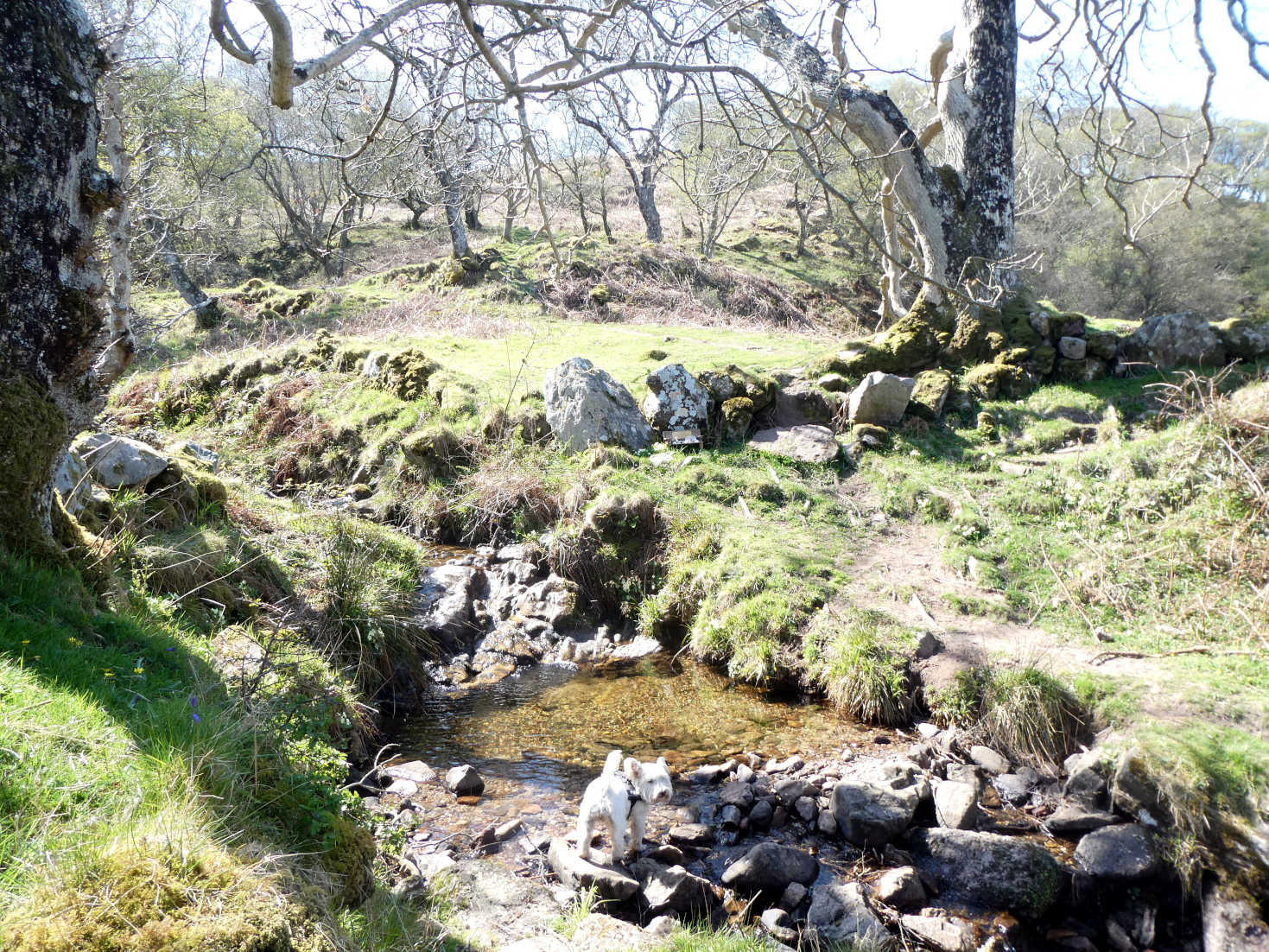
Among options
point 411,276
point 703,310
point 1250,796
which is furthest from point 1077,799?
point 411,276

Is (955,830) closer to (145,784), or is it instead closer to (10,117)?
(145,784)

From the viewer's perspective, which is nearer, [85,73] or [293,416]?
[85,73]

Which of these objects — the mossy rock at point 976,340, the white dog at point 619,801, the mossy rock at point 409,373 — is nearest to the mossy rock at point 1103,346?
the mossy rock at point 976,340

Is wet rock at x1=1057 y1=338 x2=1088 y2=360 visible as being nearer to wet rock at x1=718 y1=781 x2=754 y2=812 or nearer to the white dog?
wet rock at x1=718 y1=781 x2=754 y2=812

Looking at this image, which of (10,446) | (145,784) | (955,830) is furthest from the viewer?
(955,830)

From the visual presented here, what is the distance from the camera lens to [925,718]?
233 inches

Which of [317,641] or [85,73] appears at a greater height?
[85,73]

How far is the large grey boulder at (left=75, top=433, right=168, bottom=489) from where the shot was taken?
6082 mm

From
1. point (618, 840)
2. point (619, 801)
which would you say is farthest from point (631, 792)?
point (618, 840)

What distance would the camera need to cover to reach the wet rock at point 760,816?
15.8 ft

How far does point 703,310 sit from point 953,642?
14.1 metres

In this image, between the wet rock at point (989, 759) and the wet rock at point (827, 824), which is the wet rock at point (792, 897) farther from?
the wet rock at point (989, 759)

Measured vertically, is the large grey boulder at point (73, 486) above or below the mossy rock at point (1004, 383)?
below

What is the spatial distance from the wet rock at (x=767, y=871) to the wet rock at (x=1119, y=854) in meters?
1.56
